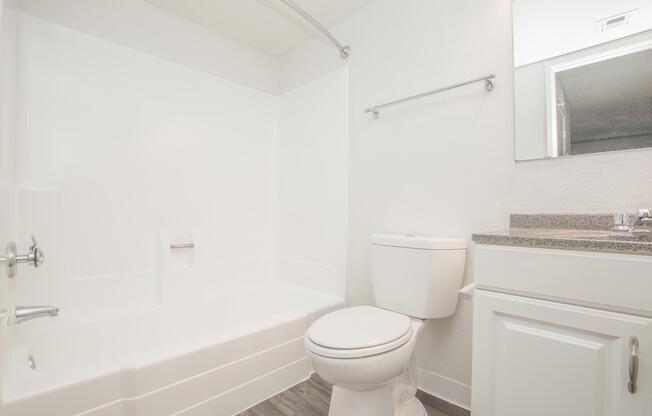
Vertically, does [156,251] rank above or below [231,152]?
below

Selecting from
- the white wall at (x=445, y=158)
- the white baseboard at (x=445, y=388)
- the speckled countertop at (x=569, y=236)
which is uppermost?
the white wall at (x=445, y=158)

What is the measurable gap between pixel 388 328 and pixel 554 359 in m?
0.53

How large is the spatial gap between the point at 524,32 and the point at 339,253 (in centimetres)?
150

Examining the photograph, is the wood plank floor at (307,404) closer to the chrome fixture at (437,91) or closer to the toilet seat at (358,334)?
the toilet seat at (358,334)

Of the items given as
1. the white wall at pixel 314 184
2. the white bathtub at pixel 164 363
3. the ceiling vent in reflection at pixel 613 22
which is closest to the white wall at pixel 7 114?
the white bathtub at pixel 164 363

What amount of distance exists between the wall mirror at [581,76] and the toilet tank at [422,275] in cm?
54

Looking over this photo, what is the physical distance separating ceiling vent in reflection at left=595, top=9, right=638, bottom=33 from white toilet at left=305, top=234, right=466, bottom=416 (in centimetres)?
97

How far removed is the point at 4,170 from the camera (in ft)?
4.26

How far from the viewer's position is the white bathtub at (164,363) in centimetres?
106

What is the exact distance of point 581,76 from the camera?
1.22 metres

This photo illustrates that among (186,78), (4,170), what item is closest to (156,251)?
(4,170)

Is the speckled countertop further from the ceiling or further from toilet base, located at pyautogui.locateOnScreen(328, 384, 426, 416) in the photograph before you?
the ceiling

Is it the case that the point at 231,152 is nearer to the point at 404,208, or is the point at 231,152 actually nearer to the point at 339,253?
the point at 339,253

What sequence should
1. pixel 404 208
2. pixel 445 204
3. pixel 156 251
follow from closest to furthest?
pixel 445 204, pixel 404 208, pixel 156 251
